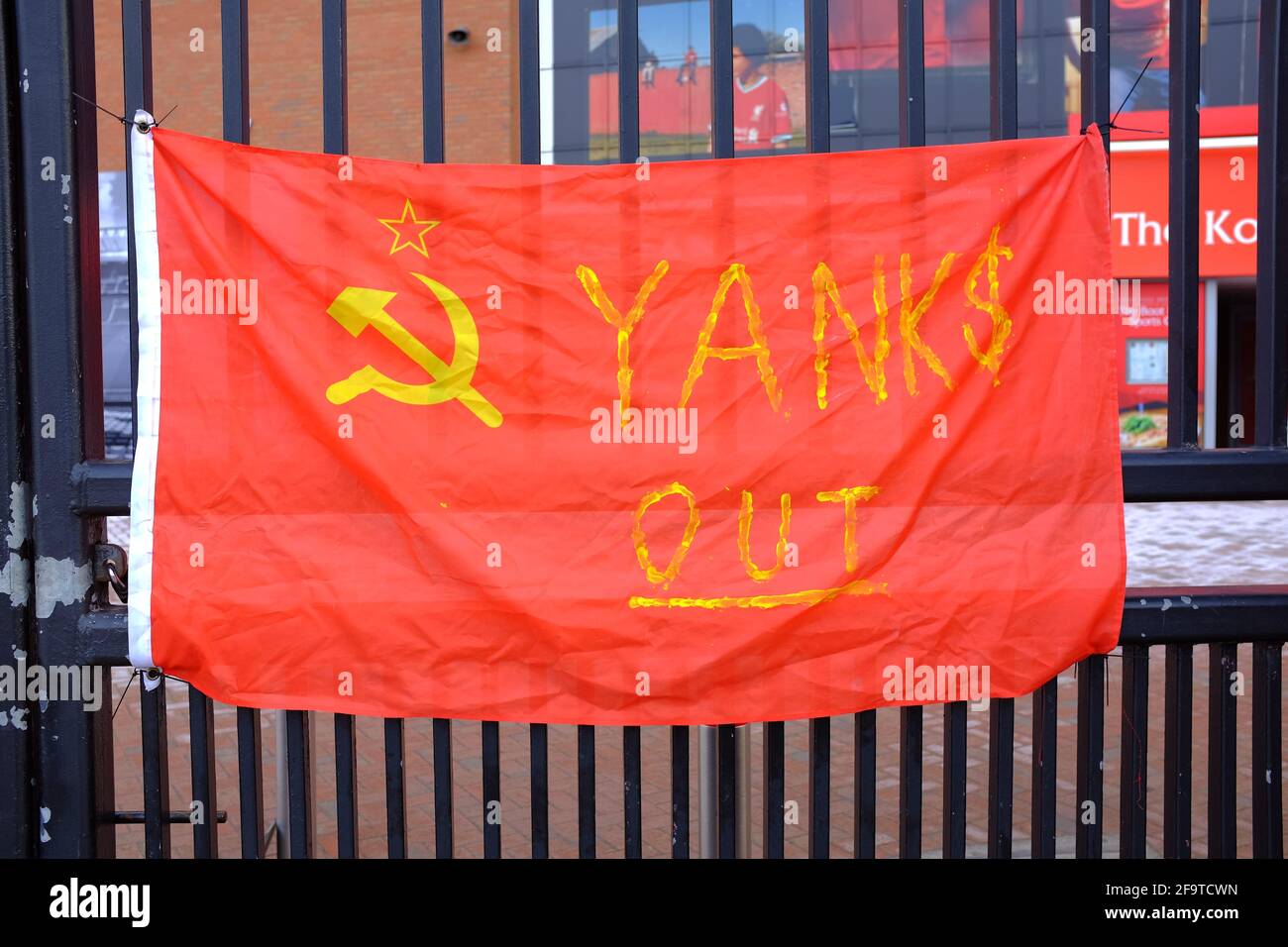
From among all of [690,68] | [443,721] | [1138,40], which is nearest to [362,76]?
[690,68]

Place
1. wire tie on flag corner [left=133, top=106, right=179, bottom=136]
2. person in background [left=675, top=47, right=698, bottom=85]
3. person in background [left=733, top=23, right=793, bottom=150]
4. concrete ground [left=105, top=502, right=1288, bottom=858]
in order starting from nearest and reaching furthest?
wire tie on flag corner [left=133, top=106, right=179, bottom=136], concrete ground [left=105, top=502, right=1288, bottom=858], person in background [left=733, top=23, right=793, bottom=150], person in background [left=675, top=47, right=698, bottom=85]

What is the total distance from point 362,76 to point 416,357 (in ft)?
50.5

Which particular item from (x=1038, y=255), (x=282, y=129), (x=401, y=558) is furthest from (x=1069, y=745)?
(x=282, y=129)

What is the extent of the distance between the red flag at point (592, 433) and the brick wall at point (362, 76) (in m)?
13.9

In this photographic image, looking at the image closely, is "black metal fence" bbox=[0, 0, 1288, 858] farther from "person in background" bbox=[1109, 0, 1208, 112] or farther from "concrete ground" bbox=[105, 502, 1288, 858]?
"person in background" bbox=[1109, 0, 1208, 112]

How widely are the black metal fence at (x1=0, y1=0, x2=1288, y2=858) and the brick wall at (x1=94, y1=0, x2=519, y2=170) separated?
13688mm

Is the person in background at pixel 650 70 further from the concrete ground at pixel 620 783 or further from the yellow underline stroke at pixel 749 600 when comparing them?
the yellow underline stroke at pixel 749 600

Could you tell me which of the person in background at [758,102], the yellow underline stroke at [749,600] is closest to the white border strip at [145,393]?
the yellow underline stroke at [749,600]

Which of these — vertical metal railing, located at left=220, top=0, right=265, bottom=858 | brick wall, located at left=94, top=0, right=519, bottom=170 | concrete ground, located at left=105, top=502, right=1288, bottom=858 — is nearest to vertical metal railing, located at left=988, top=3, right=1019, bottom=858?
concrete ground, located at left=105, top=502, right=1288, bottom=858

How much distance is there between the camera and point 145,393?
2566mm

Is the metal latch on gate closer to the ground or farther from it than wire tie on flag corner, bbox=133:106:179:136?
closer to the ground

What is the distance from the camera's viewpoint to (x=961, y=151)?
256 cm

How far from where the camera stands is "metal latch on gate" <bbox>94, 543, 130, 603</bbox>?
2.63 metres
